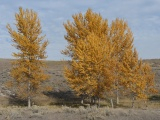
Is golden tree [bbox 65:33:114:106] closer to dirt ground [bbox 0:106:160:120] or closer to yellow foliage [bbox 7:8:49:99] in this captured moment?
yellow foliage [bbox 7:8:49:99]

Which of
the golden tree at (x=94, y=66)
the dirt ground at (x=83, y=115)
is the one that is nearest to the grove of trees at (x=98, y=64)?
the golden tree at (x=94, y=66)

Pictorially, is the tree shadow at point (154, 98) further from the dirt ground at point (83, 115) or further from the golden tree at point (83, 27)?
the dirt ground at point (83, 115)

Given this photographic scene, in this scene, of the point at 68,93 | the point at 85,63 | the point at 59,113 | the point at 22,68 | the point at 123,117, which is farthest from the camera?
the point at 68,93

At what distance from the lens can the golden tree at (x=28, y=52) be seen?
30.1 meters

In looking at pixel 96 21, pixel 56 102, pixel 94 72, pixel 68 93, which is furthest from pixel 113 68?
pixel 68 93

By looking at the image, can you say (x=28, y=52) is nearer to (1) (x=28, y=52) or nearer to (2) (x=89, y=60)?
(1) (x=28, y=52)

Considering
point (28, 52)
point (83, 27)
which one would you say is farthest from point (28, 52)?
point (83, 27)

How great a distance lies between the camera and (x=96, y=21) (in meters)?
31.7

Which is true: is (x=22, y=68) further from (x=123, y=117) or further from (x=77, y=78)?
(x=123, y=117)

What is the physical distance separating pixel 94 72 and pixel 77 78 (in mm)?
1809

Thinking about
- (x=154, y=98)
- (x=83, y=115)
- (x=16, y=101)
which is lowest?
(x=16, y=101)

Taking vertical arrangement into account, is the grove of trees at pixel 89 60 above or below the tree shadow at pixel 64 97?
above

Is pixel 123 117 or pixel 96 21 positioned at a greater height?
pixel 96 21

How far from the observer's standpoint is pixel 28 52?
30.5 meters
